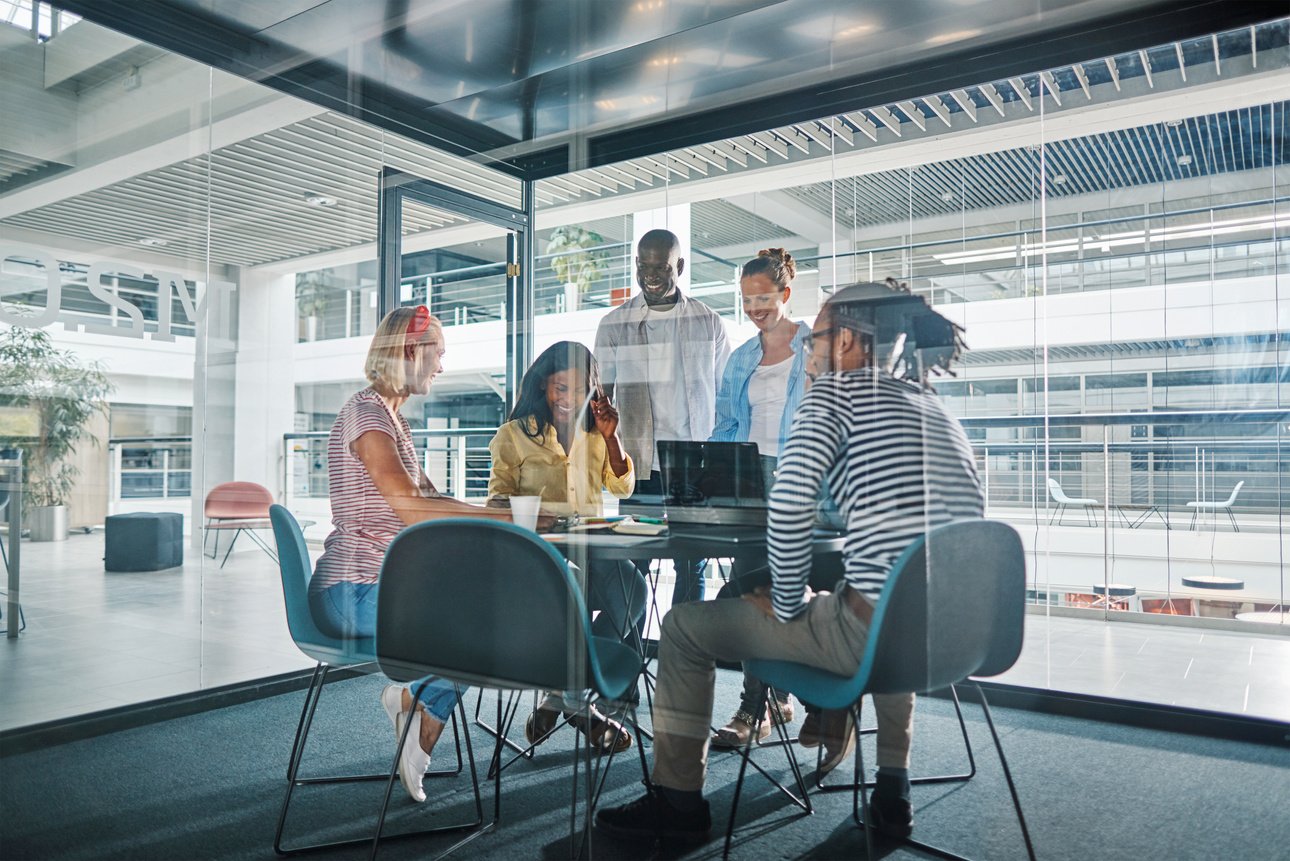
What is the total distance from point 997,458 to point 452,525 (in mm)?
1226

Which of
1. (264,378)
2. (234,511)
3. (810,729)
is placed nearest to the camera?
(810,729)

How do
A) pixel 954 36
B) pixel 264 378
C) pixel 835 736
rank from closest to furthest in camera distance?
pixel 835 736, pixel 954 36, pixel 264 378

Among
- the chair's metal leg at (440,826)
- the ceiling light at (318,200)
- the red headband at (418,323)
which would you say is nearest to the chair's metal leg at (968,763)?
the chair's metal leg at (440,826)

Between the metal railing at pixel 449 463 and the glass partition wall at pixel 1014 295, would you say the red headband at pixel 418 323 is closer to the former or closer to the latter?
the glass partition wall at pixel 1014 295

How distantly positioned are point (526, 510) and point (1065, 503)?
4.39 ft

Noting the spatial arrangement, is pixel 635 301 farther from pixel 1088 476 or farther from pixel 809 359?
pixel 1088 476

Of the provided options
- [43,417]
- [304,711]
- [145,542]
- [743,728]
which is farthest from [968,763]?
[43,417]

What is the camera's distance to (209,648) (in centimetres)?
340

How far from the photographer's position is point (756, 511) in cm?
206

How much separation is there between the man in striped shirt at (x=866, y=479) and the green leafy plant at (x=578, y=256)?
744mm

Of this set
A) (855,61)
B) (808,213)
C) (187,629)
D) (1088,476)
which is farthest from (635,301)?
(187,629)

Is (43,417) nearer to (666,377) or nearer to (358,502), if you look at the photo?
(358,502)

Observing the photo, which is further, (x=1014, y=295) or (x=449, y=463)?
(x=449, y=463)

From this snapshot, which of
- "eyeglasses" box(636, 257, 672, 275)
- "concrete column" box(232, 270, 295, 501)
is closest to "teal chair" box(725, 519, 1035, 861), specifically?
"eyeglasses" box(636, 257, 672, 275)
